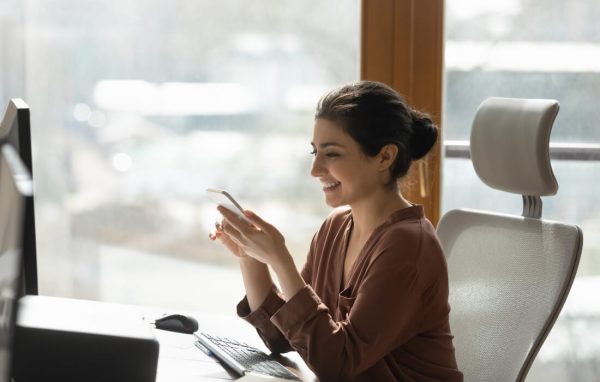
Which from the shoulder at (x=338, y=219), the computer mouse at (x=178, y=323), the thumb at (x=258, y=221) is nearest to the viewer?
the thumb at (x=258, y=221)

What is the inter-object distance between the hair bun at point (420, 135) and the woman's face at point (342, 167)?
11 centimetres

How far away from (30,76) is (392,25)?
1.29 meters

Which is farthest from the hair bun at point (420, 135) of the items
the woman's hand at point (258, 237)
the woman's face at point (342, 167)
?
the woman's hand at point (258, 237)

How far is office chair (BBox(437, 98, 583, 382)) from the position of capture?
1.87 meters

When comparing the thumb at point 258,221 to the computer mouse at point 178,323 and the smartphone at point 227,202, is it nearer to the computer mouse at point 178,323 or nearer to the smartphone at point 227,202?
the smartphone at point 227,202

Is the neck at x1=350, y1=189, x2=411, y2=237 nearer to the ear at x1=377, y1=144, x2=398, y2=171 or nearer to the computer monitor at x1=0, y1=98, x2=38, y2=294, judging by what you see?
the ear at x1=377, y1=144, x2=398, y2=171

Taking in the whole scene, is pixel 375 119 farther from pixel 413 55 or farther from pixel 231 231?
pixel 413 55

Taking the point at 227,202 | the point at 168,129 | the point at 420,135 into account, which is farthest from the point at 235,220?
the point at 168,129

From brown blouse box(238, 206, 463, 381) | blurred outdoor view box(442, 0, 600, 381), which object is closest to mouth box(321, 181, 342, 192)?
brown blouse box(238, 206, 463, 381)

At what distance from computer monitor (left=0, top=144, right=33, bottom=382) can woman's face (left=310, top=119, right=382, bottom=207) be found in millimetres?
938

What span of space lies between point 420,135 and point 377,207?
7.3 inches

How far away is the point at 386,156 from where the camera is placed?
1874mm

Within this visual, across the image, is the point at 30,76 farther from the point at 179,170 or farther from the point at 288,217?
the point at 288,217

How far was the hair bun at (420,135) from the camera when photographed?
1.93 m
